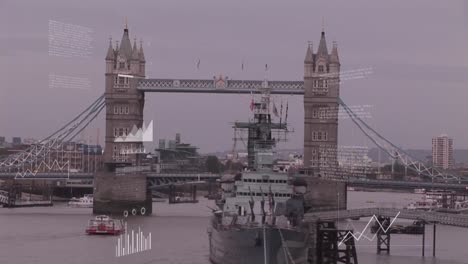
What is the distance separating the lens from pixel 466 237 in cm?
5225

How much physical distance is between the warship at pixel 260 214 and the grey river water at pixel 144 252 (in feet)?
8.26

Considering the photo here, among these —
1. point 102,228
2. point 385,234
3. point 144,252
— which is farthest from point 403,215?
point 102,228

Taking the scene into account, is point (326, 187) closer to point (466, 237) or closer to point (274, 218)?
point (466, 237)

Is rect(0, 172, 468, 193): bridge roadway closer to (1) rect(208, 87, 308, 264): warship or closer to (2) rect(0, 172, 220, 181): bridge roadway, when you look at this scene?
(2) rect(0, 172, 220, 181): bridge roadway

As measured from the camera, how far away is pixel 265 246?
30969 mm

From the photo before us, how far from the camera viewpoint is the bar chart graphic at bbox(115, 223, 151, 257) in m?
40.8

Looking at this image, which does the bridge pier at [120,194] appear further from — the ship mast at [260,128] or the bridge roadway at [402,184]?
the ship mast at [260,128]

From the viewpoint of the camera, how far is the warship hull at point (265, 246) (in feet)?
102

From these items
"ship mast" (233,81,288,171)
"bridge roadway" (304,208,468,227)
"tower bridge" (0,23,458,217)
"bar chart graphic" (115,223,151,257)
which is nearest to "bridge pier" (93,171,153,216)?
"tower bridge" (0,23,458,217)

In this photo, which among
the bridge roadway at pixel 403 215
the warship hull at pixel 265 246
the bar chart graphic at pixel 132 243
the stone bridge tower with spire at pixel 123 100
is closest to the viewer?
the warship hull at pixel 265 246

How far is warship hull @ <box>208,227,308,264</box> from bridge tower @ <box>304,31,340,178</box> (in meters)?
31.2

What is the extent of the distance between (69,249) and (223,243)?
319 inches

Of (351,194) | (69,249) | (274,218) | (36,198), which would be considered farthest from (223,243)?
(36,198)

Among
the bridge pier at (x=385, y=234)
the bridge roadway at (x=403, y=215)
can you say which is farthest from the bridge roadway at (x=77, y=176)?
the bridge roadway at (x=403, y=215)
